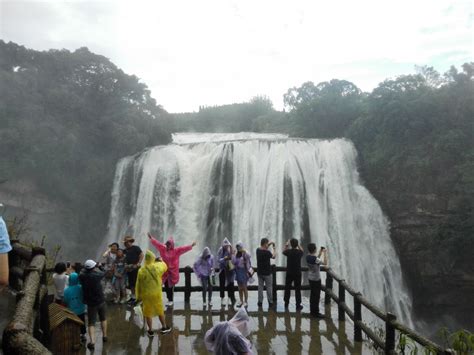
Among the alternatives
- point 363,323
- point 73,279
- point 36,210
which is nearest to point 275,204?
point 363,323

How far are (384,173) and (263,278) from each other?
15892mm

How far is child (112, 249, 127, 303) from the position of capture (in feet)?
29.2

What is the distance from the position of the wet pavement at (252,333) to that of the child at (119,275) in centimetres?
33

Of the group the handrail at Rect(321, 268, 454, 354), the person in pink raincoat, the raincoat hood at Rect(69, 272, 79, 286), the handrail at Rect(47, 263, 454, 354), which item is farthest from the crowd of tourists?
the handrail at Rect(321, 268, 454, 354)

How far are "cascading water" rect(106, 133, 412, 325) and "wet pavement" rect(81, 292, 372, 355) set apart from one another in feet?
36.8

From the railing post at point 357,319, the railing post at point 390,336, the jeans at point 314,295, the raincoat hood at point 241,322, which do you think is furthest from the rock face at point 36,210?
the raincoat hood at point 241,322

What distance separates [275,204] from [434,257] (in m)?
8.63

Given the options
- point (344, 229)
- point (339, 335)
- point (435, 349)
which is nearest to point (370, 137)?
point (344, 229)

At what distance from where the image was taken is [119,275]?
892cm

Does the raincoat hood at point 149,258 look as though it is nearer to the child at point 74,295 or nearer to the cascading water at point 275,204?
the child at point 74,295

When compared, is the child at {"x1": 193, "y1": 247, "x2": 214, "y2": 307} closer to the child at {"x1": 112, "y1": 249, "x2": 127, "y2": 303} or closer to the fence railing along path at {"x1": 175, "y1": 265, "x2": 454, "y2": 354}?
the fence railing along path at {"x1": 175, "y1": 265, "x2": 454, "y2": 354}

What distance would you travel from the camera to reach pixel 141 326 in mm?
7840

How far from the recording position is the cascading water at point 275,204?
2030 cm

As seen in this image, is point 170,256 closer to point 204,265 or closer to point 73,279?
point 204,265
